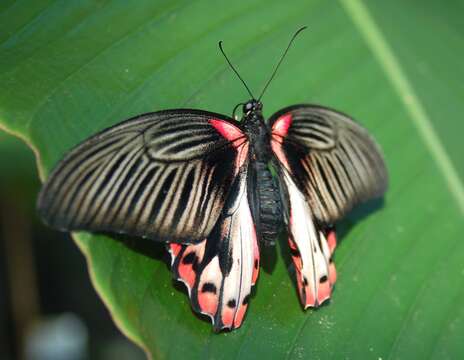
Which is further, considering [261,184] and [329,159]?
[329,159]

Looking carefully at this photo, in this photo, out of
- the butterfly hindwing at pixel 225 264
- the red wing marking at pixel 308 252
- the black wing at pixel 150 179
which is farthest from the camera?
the red wing marking at pixel 308 252

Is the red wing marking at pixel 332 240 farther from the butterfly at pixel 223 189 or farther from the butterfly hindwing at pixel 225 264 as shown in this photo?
the butterfly hindwing at pixel 225 264

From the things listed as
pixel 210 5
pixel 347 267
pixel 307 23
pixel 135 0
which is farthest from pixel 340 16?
pixel 347 267

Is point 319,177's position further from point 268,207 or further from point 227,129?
point 227,129

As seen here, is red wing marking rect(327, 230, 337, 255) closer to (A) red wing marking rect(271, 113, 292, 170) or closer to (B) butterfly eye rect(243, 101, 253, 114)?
(A) red wing marking rect(271, 113, 292, 170)

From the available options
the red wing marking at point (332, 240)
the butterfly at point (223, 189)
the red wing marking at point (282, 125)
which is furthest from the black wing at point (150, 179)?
the red wing marking at point (332, 240)

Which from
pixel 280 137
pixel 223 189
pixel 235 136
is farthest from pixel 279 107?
pixel 223 189

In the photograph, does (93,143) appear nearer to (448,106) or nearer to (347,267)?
(347,267)
